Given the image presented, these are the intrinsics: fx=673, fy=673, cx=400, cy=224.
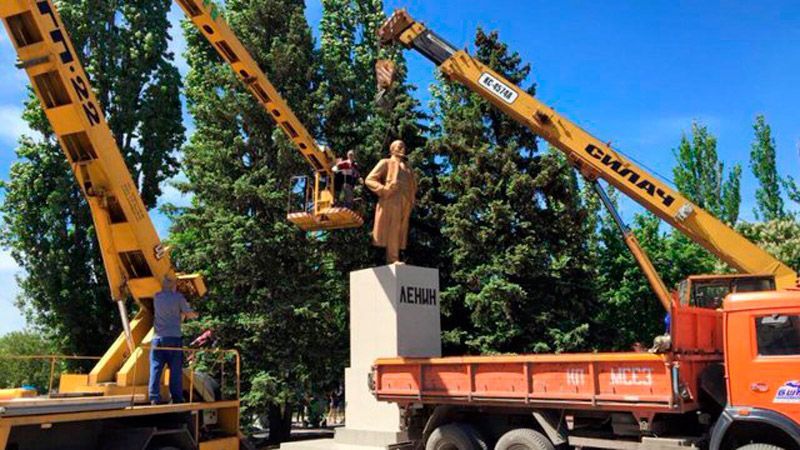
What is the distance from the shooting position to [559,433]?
9.43 metres

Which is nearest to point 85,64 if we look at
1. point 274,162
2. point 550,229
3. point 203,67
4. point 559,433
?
point 203,67

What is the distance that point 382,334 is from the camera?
521 inches

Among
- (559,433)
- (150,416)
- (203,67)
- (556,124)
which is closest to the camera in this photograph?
(559,433)

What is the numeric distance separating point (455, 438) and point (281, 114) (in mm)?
9616

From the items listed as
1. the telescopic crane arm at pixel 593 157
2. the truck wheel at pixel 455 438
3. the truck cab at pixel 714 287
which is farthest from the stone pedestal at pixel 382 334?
the truck cab at pixel 714 287

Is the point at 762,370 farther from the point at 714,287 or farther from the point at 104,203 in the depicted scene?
the point at 104,203

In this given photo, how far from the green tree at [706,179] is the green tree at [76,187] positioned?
2589 centimetres

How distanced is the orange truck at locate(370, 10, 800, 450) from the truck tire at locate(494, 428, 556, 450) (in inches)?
0.6

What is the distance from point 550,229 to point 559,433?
1371 centimetres

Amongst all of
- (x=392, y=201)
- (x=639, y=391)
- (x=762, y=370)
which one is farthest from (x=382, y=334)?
(x=762, y=370)

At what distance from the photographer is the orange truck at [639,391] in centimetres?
798

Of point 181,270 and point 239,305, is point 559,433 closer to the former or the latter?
point 239,305

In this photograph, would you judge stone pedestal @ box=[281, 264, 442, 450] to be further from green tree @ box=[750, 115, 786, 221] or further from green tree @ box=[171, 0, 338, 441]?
green tree @ box=[750, 115, 786, 221]

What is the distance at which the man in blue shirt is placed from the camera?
33.5ft
